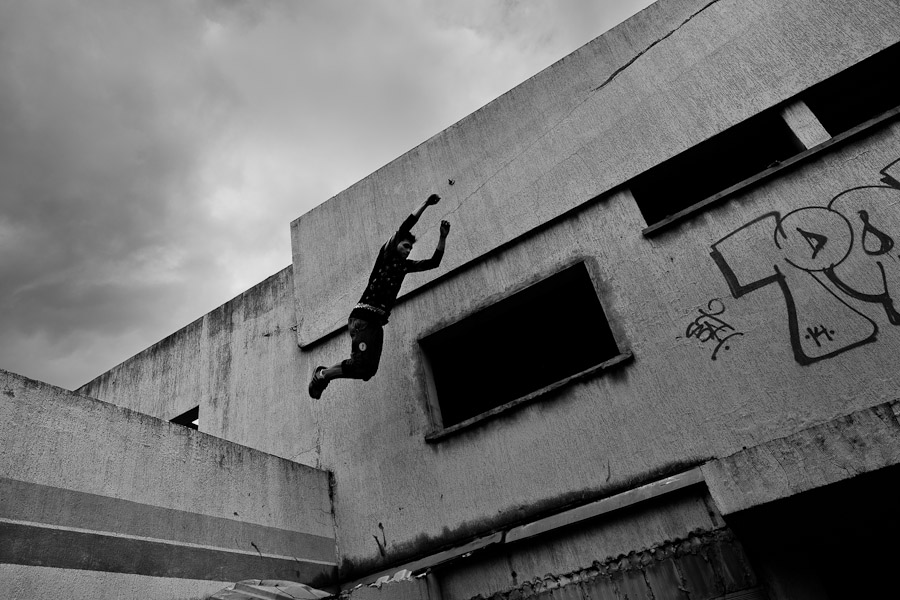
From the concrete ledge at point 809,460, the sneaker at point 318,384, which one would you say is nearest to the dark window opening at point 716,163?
the concrete ledge at point 809,460

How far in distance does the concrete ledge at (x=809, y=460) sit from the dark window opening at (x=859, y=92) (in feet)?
12.3

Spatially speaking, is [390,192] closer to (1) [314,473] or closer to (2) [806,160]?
(1) [314,473]

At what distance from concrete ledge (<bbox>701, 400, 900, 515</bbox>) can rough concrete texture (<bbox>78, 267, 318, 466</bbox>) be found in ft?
15.8

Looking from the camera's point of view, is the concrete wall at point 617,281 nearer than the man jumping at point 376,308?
Yes

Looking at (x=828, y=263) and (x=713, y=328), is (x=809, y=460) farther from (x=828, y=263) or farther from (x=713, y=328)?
(x=828, y=263)

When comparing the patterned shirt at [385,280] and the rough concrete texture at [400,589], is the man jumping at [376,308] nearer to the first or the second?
the patterned shirt at [385,280]

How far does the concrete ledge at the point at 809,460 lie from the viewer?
404 cm

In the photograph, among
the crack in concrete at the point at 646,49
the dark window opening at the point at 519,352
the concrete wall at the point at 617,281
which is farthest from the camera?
the dark window opening at the point at 519,352

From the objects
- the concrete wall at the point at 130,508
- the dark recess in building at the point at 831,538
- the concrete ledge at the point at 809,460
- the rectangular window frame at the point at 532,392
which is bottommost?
the dark recess in building at the point at 831,538

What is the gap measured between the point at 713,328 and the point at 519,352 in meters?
3.32

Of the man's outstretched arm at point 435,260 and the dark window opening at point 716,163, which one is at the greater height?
the dark window opening at point 716,163

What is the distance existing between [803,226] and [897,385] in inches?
63.4

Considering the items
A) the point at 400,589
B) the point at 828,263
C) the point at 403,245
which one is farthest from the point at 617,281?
the point at 400,589

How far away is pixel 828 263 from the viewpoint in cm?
557
